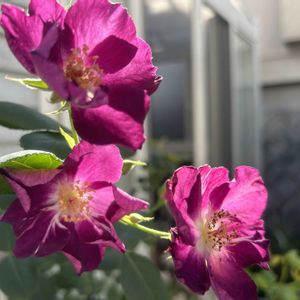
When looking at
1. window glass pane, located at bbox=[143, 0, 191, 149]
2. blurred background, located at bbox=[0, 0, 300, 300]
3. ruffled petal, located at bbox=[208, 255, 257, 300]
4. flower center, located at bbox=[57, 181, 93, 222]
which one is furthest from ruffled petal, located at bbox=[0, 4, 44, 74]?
window glass pane, located at bbox=[143, 0, 191, 149]

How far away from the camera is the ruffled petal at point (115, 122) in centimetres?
33

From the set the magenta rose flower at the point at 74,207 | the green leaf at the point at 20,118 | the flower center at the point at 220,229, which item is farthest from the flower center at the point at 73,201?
the green leaf at the point at 20,118

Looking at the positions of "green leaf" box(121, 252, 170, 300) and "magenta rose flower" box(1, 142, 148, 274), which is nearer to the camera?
"magenta rose flower" box(1, 142, 148, 274)

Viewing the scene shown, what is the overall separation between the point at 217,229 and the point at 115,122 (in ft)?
0.51

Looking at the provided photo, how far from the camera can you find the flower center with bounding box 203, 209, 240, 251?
44 cm

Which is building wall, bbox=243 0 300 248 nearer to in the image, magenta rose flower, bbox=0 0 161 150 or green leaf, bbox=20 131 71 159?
green leaf, bbox=20 131 71 159

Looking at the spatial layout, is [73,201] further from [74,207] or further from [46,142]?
[46,142]

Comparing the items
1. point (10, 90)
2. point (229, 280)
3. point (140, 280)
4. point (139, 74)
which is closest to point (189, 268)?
point (229, 280)

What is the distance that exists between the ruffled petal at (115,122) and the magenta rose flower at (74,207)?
37mm

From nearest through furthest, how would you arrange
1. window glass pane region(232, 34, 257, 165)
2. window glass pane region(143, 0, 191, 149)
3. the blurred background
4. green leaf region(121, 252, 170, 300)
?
1. green leaf region(121, 252, 170, 300)
2. the blurred background
3. window glass pane region(232, 34, 257, 165)
4. window glass pane region(143, 0, 191, 149)

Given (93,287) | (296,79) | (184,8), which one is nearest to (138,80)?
(93,287)

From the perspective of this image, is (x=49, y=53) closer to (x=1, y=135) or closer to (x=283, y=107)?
(x=1, y=135)

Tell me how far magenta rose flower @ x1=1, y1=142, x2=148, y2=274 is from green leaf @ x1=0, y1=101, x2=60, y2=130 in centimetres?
24

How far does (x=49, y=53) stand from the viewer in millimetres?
334
